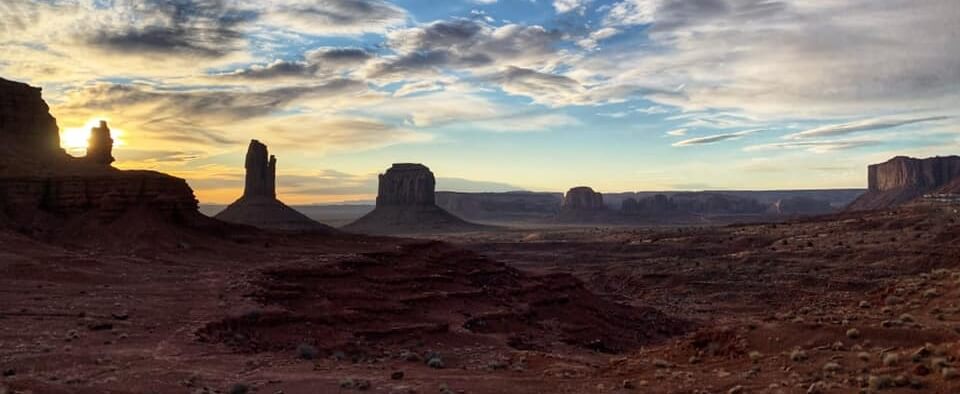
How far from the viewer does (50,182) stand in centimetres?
3603

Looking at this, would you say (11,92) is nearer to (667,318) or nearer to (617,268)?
(667,318)

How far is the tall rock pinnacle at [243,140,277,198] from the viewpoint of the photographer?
102 metres

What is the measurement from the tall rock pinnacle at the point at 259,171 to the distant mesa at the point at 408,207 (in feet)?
137

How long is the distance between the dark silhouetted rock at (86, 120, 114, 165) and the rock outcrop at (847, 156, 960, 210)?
15334cm

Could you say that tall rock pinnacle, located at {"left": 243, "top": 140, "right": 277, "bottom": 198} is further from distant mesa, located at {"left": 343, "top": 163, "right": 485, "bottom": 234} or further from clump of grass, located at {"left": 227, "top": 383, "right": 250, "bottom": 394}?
clump of grass, located at {"left": 227, "top": 383, "right": 250, "bottom": 394}

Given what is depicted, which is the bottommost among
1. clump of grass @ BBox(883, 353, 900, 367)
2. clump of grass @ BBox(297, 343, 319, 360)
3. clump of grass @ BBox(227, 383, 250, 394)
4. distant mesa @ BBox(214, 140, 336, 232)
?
clump of grass @ BBox(297, 343, 319, 360)

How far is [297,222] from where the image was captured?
3846 inches

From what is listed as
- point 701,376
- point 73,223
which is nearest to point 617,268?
point 73,223

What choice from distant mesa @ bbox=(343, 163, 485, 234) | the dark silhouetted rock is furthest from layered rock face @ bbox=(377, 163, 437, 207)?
the dark silhouetted rock

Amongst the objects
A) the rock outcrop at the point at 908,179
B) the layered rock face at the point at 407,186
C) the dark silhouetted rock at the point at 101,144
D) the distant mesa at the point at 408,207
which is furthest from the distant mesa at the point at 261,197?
the rock outcrop at the point at 908,179

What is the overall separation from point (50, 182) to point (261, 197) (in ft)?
221

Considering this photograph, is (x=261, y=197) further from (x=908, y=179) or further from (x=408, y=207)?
(x=908, y=179)

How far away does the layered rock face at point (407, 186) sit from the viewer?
165m

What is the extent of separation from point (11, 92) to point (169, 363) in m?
32.7
